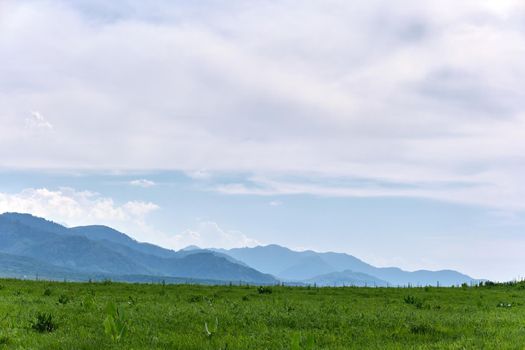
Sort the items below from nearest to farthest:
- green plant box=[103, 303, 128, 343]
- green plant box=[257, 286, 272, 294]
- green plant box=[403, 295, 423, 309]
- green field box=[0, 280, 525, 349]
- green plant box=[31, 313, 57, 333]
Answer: green plant box=[103, 303, 128, 343] → green field box=[0, 280, 525, 349] → green plant box=[31, 313, 57, 333] → green plant box=[403, 295, 423, 309] → green plant box=[257, 286, 272, 294]

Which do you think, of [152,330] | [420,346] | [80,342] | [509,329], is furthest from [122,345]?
[509,329]

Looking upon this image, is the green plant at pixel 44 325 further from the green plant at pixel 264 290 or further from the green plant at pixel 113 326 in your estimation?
the green plant at pixel 264 290

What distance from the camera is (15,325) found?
61.0ft

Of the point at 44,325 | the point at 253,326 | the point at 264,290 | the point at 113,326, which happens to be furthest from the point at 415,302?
the point at 44,325

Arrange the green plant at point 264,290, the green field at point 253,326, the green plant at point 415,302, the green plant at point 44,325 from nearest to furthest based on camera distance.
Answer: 1. the green field at point 253,326
2. the green plant at point 44,325
3. the green plant at point 415,302
4. the green plant at point 264,290

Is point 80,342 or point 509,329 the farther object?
point 509,329

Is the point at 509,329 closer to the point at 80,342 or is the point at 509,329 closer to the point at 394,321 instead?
the point at 394,321

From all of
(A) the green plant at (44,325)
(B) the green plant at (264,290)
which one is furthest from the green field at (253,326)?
(B) the green plant at (264,290)

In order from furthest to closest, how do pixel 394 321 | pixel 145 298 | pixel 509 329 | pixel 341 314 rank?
pixel 145 298, pixel 341 314, pixel 394 321, pixel 509 329

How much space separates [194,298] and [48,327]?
12.9 meters

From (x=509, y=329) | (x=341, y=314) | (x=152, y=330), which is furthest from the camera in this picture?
(x=341, y=314)

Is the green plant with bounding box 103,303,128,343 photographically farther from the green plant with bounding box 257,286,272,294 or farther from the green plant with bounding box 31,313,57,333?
the green plant with bounding box 257,286,272,294

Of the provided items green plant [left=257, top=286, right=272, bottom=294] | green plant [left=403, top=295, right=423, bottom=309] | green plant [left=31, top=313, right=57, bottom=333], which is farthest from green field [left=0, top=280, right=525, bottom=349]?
green plant [left=257, top=286, right=272, bottom=294]

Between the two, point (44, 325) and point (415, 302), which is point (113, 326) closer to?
point (44, 325)
